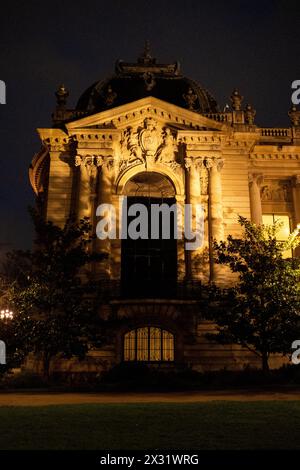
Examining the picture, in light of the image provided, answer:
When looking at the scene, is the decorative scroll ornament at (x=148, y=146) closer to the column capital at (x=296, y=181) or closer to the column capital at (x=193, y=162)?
the column capital at (x=193, y=162)

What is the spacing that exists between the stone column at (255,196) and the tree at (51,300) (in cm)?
1234

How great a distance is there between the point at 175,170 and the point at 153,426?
862 inches

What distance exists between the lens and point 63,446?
8.97 metres

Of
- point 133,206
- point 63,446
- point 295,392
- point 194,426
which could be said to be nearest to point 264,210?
point 133,206

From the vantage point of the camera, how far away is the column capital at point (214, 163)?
101ft

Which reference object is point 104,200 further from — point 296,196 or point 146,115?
point 296,196

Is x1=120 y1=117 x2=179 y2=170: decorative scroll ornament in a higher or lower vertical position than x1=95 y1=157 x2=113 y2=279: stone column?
higher

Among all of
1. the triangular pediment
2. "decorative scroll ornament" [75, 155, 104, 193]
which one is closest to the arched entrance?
"decorative scroll ornament" [75, 155, 104, 193]

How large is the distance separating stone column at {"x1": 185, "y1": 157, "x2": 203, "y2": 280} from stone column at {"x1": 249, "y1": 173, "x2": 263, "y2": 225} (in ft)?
14.5

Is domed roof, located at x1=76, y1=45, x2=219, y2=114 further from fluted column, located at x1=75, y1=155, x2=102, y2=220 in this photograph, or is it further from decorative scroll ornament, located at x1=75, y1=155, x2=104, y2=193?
fluted column, located at x1=75, y1=155, x2=102, y2=220

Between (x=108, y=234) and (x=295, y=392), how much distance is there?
14438 millimetres

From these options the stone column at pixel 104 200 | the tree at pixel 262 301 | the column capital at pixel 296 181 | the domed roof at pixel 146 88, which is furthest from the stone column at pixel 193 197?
the column capital at pixel 296 181

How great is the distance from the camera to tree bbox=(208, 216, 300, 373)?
896 inches
